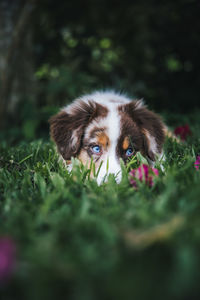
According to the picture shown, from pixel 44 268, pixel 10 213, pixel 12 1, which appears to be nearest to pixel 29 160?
pixel 10 213

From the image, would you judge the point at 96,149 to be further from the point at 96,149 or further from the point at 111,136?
the point at 111,136

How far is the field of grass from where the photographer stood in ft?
3.15

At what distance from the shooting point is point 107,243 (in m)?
1.22

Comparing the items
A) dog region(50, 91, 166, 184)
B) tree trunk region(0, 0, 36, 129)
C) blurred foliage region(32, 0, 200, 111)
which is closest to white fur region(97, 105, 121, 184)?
dog region(50, 91, 166, 184)

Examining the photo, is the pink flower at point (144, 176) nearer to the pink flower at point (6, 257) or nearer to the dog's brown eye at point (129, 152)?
the dog's brown eye at point (129, 152)

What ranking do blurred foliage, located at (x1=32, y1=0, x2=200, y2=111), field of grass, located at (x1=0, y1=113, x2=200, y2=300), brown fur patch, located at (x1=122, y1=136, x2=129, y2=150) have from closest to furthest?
field of grass, located at (x1=0, y1=113, x2=200, y2=300), brown fur patch, located at (x1=122, y1=136, x2=129, y2=150), blurred foliage, located at (x1=32, y1=0, x2=200, y2=111)

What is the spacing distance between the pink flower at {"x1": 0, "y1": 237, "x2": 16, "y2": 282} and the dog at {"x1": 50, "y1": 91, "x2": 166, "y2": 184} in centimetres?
152

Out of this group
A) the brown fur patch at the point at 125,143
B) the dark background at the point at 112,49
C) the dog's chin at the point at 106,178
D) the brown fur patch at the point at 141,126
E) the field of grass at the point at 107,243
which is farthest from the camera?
the dark background at the point at 112,49

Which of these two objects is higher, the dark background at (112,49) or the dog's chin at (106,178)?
the dark background at (112,49)

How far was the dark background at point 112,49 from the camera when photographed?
673cm

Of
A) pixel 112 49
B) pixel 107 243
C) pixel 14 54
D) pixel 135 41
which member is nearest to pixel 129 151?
pixel 107 243

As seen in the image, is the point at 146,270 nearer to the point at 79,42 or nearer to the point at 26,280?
the point at 26,280

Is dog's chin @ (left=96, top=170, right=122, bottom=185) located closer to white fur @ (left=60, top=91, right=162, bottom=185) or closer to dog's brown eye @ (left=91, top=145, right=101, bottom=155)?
white fur @ (left=60, top=91, right=162, bottom=185)

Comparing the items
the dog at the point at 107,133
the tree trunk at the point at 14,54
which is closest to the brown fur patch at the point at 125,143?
the dog at the point at 107,133
